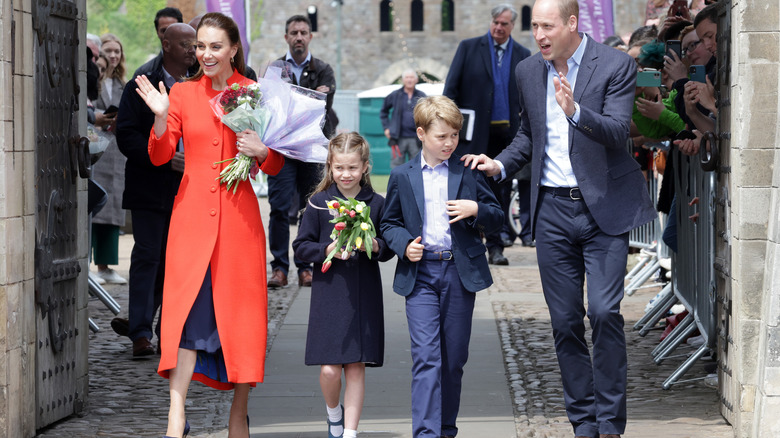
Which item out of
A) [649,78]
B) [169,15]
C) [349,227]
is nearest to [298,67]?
[169,15]

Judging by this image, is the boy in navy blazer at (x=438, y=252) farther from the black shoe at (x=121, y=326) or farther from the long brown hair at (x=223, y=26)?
the black shoe at (x=121, y=326)

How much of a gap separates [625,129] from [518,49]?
709cm

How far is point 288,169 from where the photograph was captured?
11.1m

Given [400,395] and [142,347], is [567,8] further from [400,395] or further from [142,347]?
[142,347]

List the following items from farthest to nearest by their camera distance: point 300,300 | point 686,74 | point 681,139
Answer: point 300,300, point 686,74, point 681,139

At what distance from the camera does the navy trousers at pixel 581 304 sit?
5.64 m

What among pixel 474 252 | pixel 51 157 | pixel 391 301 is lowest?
pixel 391 301

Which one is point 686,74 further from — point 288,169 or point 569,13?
point 288,169

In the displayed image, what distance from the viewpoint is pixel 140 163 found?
7.72 metres

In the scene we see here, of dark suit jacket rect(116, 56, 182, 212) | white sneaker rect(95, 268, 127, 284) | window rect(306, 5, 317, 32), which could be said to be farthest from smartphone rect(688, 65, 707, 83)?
window rect(306, 5, 317, 32)

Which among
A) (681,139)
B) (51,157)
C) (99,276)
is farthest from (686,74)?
(99,276)

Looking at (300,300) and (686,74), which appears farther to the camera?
(300,300)

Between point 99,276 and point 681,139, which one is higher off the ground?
point 681,139

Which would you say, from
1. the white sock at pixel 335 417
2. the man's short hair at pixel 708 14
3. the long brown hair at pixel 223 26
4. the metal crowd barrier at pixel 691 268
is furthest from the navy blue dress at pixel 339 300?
the man's short hair at pixel 708 14
